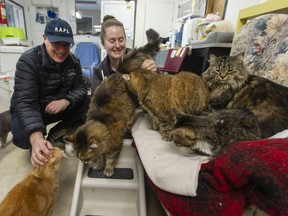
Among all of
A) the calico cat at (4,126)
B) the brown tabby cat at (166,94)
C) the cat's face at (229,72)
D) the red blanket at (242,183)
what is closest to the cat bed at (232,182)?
the red blanket at (242,183)

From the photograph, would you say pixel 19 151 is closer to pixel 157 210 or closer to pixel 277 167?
pixel 157 210

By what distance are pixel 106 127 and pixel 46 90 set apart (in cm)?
68

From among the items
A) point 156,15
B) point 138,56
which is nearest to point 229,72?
point 138,56

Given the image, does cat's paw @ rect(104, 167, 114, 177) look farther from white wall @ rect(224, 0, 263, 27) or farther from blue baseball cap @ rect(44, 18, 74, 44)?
white wall @ rect(224, 0, 263, 27)

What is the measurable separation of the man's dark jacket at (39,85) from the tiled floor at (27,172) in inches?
18.8

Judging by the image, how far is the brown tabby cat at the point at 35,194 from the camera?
72 cm

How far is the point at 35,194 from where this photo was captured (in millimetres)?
813

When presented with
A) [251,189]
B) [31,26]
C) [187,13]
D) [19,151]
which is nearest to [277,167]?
[251,189]

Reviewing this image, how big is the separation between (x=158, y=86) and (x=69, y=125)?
0.98 m

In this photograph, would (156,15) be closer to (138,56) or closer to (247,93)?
(138,56)

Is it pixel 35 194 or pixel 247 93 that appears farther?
pixel 247 93

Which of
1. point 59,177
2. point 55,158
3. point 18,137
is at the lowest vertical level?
point 59,177

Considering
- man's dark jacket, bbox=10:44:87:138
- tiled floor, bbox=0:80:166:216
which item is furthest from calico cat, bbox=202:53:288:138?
man's dark jacket, bbox=10:44:87:138

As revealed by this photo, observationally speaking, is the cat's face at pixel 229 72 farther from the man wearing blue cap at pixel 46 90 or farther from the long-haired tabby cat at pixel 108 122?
the man wearing blue cap at pixel 46 90
